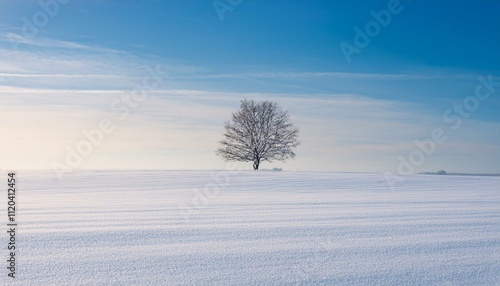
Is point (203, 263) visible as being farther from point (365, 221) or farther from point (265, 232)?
point (365, 221)

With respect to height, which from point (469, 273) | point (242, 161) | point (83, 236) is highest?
point (242, 161)

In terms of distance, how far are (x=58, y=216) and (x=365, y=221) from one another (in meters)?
3.87

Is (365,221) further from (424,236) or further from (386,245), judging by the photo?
(386,245)

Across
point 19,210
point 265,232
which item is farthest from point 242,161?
point 265,232

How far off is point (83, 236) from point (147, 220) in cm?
115

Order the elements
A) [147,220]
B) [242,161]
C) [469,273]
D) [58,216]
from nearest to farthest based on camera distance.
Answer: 1. [469,273]
2. [147,220]
3. [58,216]
4. [242,161]

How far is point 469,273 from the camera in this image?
3.52 m

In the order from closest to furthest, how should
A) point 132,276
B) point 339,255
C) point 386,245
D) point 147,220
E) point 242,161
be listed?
1. point 132,276
2. point 339,255
3. point 386,245
4. point 147,220
5. point 242,161

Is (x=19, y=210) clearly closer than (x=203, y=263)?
No

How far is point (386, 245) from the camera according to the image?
13.8ft

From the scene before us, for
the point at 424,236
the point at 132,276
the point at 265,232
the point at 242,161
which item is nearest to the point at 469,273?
the point at 424,236

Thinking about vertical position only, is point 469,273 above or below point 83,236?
below

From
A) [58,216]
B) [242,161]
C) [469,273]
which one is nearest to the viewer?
[469,273]

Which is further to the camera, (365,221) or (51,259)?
(365,221)
